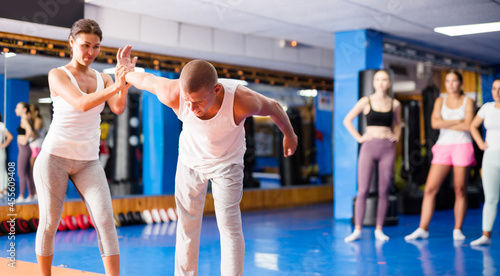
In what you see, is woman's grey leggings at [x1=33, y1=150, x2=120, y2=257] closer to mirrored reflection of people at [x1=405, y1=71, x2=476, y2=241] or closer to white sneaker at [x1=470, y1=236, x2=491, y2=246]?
mirrored reflection of people at [x1=405, y1=71, x2=476, y2=241]

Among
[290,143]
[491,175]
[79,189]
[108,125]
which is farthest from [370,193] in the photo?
[108,125]

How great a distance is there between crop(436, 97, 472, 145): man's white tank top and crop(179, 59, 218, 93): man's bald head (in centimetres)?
345

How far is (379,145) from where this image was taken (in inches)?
201

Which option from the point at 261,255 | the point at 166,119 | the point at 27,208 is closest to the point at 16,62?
the point at 27,208

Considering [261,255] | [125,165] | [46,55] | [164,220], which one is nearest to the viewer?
[261,255]

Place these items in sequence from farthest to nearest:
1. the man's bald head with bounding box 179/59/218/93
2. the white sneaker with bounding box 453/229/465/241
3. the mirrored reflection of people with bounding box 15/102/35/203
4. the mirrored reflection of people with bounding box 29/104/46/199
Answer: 1. the mirrored reflection of people with bounding box 29/104/46/199
2. the mirrored reflection of people with bounding box 15/102/35/203
3. the white sneaker with bounding box 453/229/465/241
4. the man's bald head with bounding box 179/59/218/93

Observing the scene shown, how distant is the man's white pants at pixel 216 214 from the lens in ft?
7.99

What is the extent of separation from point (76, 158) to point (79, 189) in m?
0.16

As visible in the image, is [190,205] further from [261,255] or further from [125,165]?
[125,165]

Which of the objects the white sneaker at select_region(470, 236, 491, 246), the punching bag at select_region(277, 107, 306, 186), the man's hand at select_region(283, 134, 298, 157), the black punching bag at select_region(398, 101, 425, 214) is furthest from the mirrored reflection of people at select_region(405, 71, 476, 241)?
the punching bag at select_region(277, 107, 306, 186)

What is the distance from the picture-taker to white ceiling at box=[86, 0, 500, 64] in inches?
222

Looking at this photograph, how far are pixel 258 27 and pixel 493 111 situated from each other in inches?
127

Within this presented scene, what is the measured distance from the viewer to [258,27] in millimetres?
6949

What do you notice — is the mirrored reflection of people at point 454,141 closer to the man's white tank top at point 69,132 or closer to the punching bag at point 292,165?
the man's white tank top at point 69,132
